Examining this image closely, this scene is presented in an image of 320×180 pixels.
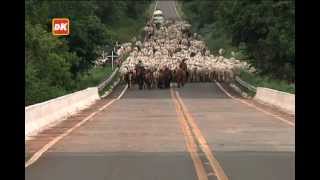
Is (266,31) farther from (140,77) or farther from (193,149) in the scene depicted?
(193,149)

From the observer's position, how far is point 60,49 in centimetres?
5950

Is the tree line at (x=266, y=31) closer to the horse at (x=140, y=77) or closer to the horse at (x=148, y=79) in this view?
the horse at (x=148, y=79)

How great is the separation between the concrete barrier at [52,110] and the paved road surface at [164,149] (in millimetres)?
596

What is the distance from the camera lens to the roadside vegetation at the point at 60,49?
49.9 meters

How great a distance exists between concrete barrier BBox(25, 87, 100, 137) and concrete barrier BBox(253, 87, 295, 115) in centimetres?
983

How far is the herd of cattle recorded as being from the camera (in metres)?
66.6

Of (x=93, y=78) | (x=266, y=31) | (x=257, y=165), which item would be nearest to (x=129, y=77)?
(x=93, y=78)

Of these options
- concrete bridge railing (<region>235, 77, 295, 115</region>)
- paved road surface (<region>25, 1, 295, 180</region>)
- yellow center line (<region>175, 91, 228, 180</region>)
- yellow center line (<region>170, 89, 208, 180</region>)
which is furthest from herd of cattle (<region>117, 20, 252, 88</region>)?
yellow center line (<region>170, 89, 208, 180</region>)

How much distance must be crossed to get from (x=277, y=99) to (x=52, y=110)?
15.1 metres

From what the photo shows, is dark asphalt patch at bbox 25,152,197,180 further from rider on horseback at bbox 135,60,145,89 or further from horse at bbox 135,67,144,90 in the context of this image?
horse at bbox 135,67,144,90
